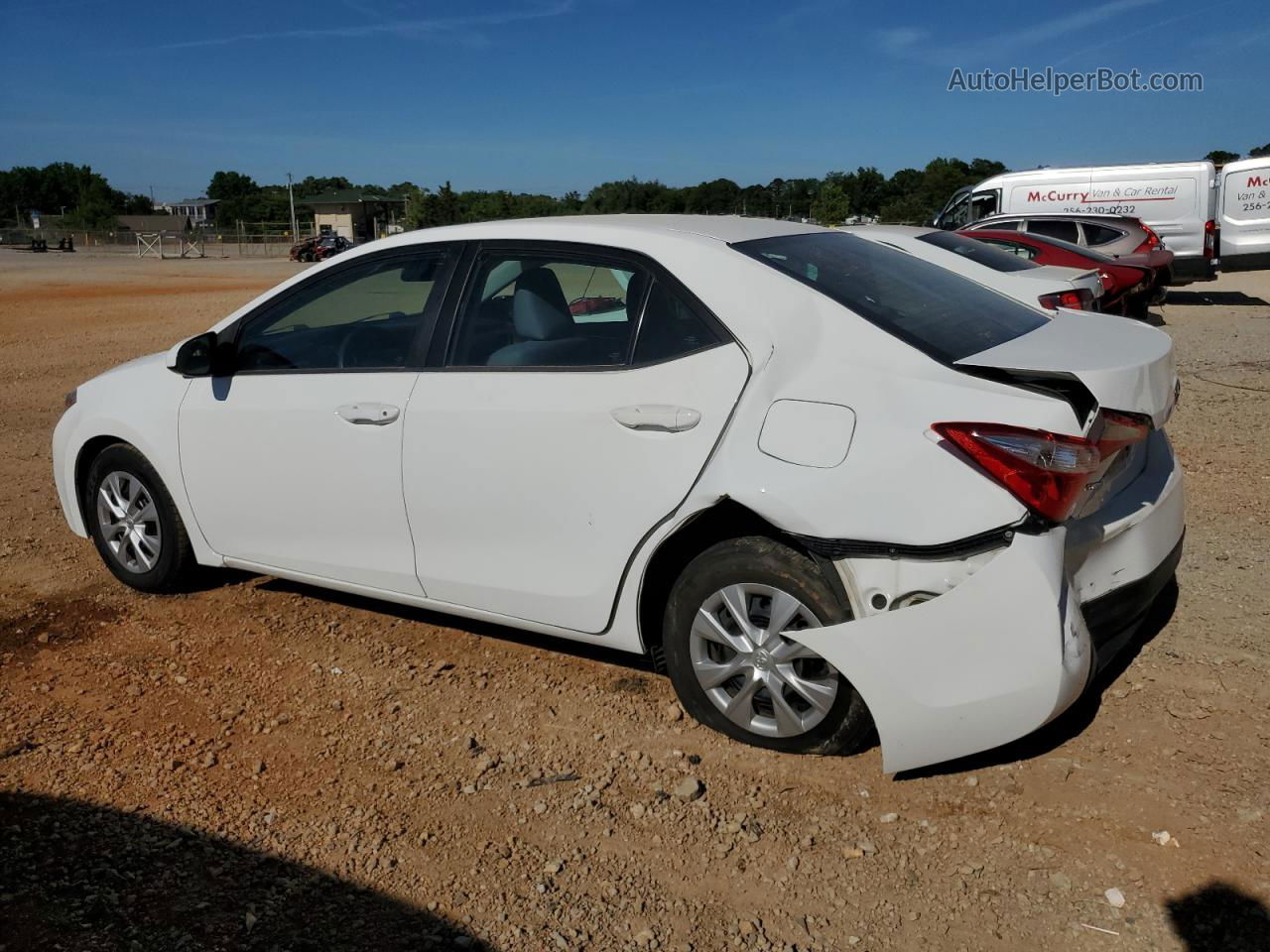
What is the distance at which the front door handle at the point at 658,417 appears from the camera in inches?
136

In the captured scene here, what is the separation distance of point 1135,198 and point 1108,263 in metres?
7.19

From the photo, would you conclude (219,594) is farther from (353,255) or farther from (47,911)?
(47,911)

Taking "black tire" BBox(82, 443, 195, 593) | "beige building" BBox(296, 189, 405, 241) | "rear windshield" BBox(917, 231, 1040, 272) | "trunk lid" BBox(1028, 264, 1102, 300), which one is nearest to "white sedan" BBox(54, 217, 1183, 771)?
"black tire" BBox(82, 443, 195, 593)

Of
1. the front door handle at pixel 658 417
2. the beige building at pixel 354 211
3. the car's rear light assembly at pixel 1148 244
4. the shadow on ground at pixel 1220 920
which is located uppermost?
the beige building at pixel 354 211

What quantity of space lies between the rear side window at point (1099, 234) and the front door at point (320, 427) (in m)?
15.2

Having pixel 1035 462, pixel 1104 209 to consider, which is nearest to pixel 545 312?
pixel 1035 462

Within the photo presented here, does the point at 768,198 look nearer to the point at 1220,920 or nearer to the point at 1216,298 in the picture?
the point at 1216,298

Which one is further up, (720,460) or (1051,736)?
(720,460)

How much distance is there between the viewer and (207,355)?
4562 millimetres

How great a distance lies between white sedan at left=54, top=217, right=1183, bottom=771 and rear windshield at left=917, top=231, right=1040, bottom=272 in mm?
6809

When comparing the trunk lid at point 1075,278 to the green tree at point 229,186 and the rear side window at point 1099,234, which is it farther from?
the green tree at point 229,186

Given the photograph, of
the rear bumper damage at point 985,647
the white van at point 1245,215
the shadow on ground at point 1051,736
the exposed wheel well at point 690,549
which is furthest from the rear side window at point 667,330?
the white van at point 1245,215

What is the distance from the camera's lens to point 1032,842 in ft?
10.2

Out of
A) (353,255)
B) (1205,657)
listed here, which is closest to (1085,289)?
(1205,657)
